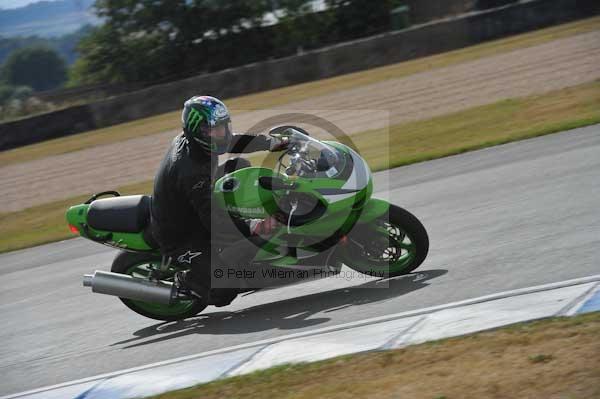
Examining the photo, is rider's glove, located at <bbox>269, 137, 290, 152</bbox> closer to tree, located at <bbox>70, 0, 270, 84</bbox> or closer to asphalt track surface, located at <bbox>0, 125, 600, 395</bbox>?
asphalt track surface, located at <bbox>0, 125, 600, 395</bbox>

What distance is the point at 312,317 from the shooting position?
6.16 metres

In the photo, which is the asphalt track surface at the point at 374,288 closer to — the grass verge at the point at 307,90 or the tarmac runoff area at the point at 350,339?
the tarmac runoff area at the point at 350,339

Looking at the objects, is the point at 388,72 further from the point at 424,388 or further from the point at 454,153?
the point at 424,388

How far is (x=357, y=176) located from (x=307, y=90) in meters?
17.9

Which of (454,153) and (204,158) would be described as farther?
(454,153)

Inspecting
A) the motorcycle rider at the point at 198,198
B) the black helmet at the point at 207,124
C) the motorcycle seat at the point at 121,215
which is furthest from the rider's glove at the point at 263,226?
the motorcycle seat at the point at 121,215

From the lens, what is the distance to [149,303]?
708 centimetres

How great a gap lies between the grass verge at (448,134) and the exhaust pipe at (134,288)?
19.5 ft

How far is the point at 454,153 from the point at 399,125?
3.89m

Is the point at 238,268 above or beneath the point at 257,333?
above

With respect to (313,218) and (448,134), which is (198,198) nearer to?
(313,218)

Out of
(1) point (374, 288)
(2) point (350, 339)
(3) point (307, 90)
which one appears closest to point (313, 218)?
(1) point (374, 288)

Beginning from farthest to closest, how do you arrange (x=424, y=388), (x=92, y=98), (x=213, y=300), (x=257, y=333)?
(x=92, y=98) < (x=213, y=300) < (x=257, y=333) < (x=424, y=388)

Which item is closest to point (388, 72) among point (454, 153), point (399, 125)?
point (399, 125)
